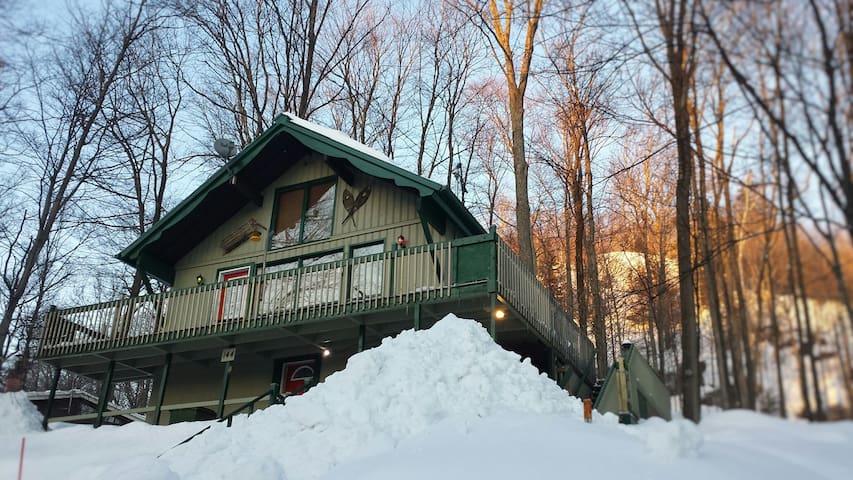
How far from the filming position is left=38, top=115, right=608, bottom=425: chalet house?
13.5 m

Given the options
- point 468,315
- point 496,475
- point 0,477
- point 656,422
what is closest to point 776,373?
point 656,422

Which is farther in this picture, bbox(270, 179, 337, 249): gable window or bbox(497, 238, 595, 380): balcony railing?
bbox(270, 179, 337, 249): gable window

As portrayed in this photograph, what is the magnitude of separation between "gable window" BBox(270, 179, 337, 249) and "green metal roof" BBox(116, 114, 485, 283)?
2.47 feet

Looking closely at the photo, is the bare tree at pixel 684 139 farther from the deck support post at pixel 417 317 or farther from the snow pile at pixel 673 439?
the deck support post at pixel 417 317

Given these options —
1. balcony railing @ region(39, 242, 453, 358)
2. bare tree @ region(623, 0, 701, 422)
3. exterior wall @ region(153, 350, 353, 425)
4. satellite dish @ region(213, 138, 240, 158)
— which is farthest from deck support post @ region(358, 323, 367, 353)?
bare tree @ region(623, 0, 701, 422)

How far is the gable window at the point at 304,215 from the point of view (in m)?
16.6

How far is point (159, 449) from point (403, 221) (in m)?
6.48

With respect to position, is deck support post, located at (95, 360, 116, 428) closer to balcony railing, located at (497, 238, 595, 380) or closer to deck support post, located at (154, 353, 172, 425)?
deck support post, located at (154, 353, 172, 425)

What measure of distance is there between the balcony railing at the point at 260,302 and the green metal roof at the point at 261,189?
63.2 inches

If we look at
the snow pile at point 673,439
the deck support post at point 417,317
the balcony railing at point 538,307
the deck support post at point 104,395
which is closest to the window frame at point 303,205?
the deck support post at point 417,317

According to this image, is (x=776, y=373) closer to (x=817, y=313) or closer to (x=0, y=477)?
(x=817, y=313)

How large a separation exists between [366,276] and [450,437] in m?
5.83

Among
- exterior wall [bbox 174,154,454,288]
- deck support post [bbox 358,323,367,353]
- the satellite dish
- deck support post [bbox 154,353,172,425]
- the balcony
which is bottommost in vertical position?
deck support post [bbox 154,353,172,425]

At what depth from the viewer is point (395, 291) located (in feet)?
44.0
